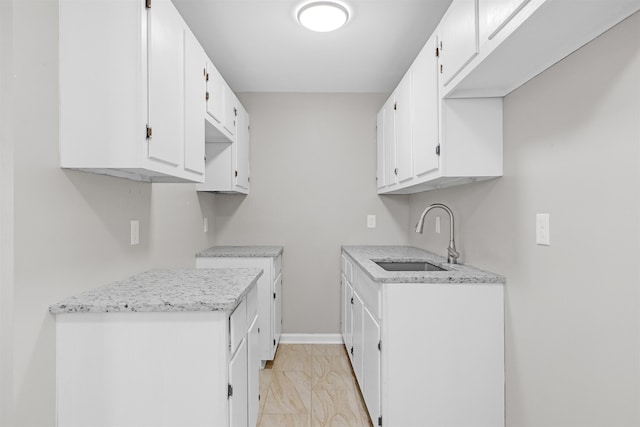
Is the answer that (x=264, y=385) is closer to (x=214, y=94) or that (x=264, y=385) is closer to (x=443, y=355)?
(x=443, y=355)

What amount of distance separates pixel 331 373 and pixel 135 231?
1.73 meters

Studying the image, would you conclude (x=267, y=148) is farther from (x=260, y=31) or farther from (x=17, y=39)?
(x=17, y=39)

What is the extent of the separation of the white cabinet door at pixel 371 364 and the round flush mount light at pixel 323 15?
1.66 metres

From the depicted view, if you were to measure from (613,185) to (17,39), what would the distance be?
1.88 metres

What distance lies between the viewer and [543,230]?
1.38 meters

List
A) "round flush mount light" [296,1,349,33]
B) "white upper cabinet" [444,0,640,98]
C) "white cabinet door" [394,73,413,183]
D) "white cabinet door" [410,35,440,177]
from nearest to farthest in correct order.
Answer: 1. "white upper cabinet" [444,0,640,98]
2. "white cabinet door" [410,35,440,177]
3. "round flush mount light" [296,1,349,33]
4. "white cabinet door" [394,73,413,183]

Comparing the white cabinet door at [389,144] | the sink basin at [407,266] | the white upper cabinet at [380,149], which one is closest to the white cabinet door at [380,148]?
the white upper cabinet at [380,149]

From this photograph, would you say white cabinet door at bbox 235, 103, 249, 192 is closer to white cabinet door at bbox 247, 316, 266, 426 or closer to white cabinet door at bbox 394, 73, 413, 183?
white cabinet door at bbox 394, 73, 413, 183

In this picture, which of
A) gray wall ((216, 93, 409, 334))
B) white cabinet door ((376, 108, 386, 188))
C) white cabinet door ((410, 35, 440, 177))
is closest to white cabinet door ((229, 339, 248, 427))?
white cabinet door ((410, 35, 440, 177))

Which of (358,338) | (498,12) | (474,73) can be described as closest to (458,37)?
(474,73)

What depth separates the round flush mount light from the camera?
184 centimetres

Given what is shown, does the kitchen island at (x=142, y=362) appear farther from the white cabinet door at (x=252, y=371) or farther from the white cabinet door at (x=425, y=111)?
the white cabinet door at (x=425, y=111)

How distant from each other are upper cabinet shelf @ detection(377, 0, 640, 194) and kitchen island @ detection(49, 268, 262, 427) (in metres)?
1.26

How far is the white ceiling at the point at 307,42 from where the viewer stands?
191 centimetres
